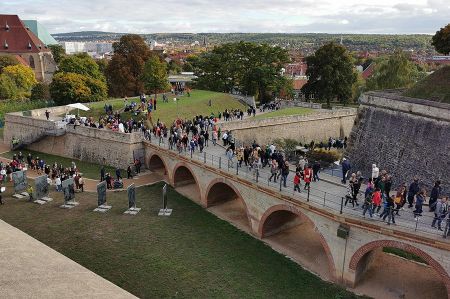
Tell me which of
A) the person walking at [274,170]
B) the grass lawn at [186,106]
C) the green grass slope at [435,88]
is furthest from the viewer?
the grass lawn at [186,106]

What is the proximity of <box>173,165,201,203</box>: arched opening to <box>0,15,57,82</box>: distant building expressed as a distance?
52634 mm

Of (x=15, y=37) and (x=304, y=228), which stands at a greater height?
(x=15, y=37)

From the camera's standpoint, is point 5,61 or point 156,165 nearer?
point 156,165

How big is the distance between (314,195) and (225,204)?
8752 millimetres

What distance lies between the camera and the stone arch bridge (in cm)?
1518

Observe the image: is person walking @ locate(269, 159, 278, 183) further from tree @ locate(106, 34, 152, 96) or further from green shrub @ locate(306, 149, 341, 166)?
tree @ locate(106, 34, 152, 96)

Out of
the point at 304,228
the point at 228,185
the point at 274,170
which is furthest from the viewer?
the point at 228,185

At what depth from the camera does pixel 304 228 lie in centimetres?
2305

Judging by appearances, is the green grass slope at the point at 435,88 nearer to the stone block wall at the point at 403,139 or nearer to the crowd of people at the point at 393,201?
the stone block wall at the point at 403,139

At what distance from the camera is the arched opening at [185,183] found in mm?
27953

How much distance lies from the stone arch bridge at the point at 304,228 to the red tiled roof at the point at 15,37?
54386 mm

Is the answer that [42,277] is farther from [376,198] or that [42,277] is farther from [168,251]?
[376,198]

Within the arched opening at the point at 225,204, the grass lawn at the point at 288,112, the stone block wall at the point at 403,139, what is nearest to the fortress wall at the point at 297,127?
the grass lawn at the point at 288,112

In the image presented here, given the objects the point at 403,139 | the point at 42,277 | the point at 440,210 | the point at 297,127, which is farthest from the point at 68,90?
the point at 440,210
